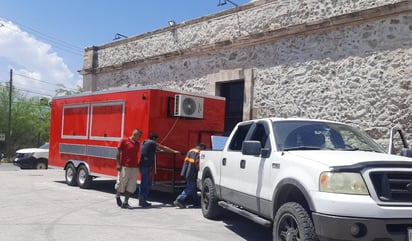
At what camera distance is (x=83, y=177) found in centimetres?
1388

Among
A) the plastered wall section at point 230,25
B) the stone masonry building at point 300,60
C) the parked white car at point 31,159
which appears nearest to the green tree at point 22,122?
the parked white car at point 31,159

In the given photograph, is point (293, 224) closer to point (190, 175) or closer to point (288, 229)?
point (288, 229)

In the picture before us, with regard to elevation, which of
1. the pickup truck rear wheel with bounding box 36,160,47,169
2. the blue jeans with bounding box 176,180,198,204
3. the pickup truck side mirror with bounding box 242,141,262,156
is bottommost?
the pickup truck rear wheel with bounding box 36,160,47,169

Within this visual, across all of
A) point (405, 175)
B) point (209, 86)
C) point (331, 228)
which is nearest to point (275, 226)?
point (331, 228)

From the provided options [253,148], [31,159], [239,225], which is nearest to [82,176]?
[239,225]

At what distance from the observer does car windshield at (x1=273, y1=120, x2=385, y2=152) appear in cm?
630

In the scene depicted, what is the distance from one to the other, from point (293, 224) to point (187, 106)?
261 inches

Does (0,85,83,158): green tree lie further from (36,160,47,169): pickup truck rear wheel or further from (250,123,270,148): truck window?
(250,123,270,148): truck window

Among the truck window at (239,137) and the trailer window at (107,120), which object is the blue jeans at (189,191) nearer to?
the trailer window at (107,120)

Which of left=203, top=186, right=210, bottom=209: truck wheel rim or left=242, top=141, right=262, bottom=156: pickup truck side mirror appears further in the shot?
left=203, top=186, right=210, bottom=209: truck wheel rim

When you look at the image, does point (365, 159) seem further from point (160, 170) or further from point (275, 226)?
point (160, 170)

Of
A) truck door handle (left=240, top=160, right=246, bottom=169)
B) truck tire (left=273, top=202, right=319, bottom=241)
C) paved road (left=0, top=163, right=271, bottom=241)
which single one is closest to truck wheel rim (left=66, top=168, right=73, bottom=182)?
paved road (left=0, top=163, right=271, bottom=241)

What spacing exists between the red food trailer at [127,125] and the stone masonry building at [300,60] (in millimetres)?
2775

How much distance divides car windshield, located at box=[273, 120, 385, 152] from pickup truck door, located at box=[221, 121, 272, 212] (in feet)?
0.79
